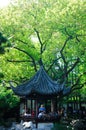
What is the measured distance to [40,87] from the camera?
59.1 ft

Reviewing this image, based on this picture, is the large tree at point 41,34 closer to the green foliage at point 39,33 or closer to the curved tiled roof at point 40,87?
the green foliage at point 39,33

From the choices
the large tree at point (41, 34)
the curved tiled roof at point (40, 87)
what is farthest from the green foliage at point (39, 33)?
the curved tiled roof at point (40, 87)

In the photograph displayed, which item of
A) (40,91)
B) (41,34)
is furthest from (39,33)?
(40,91)

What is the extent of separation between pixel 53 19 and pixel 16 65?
5524mm

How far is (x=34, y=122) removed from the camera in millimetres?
18422

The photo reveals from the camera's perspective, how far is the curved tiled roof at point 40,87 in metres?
17.8

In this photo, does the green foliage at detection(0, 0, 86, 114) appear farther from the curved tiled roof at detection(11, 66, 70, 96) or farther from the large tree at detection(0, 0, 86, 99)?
the curved tiled roof at detection(11, 66, 70, 96)

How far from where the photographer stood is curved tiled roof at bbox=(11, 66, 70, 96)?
1777cm

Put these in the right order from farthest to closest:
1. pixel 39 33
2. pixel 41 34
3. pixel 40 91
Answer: pixel 39 33 < pixel 41 34 < pixel 40 91

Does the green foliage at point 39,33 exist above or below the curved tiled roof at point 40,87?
above

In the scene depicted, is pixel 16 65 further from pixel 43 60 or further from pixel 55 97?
pixel 55 97

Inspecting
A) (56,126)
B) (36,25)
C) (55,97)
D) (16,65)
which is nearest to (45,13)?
(36,25)

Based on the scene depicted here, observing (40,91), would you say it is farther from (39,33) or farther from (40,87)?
(39,33)

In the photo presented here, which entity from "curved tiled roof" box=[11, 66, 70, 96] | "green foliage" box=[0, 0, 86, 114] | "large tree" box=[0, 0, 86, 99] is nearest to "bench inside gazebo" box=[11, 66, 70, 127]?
"curved tiled roof" box=[11, 66, 70, 96]
